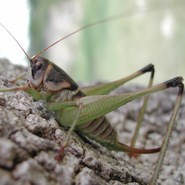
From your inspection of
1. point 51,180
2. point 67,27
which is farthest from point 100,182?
point 67,27

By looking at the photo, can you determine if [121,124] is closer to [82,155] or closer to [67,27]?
[82,155]

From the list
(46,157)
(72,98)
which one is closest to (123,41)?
(72,98)

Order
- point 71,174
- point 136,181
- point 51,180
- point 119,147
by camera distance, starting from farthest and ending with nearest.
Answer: point 119,147 → point 136,181 → point 71,174 → point 51,180

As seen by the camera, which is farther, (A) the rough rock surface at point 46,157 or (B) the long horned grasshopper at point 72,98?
(B) the long horned grasshopper at point 72,98

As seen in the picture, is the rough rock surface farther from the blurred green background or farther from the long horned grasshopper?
the blurred green background

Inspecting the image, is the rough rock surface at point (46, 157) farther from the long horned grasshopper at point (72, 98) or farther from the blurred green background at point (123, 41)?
the blurred green background at point (123, 41)

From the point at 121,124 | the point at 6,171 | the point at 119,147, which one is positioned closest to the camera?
the point at 6,171

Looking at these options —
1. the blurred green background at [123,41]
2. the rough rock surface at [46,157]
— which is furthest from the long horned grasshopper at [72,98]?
the blurred green background at [123,41]

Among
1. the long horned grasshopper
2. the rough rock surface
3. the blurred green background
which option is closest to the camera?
the rough rock surface

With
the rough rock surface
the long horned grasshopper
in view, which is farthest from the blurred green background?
the long horned grasshopper
